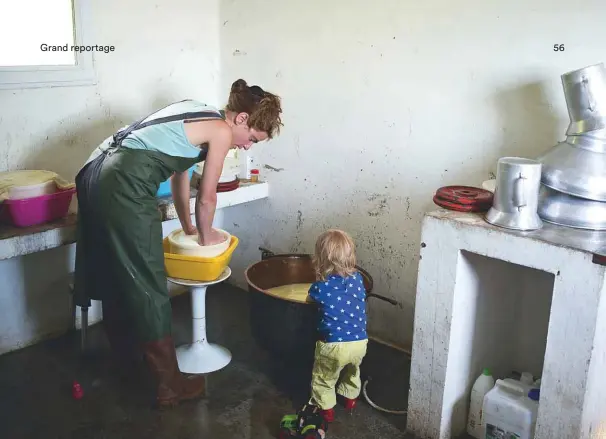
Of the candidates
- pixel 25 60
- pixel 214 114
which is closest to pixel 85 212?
pixel 214 114

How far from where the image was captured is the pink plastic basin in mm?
2408

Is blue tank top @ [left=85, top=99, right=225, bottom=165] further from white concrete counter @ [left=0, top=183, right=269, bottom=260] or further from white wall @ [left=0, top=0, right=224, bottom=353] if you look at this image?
white wall @ [left=0, top=0, right=224, bottom=353]

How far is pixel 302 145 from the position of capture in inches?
122

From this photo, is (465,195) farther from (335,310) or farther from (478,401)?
(478,401)

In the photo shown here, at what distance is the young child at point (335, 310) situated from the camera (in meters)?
2.28

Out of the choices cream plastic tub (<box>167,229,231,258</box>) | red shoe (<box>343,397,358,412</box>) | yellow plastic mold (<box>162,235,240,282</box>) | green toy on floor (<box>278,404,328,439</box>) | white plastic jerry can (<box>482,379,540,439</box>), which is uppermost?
cream plastic tub (<box>167,229,231,258</box>)

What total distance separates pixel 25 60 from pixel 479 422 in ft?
7.89

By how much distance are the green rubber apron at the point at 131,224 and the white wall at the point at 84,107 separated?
542mm

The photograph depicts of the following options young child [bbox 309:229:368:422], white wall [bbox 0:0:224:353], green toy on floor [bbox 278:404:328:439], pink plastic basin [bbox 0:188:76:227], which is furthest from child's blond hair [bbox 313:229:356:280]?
white wall [bbox 0:0:224:353]

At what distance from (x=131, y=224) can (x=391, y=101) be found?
1236mm

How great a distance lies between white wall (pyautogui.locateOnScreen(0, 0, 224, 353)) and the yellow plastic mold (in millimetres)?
746

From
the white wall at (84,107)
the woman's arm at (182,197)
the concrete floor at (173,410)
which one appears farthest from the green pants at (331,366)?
the white wall at (84,107)

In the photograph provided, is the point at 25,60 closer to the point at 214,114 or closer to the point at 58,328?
the point at 214,114

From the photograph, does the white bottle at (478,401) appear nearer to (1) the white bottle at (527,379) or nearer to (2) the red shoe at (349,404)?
(1) the white bottle at (527,379)
